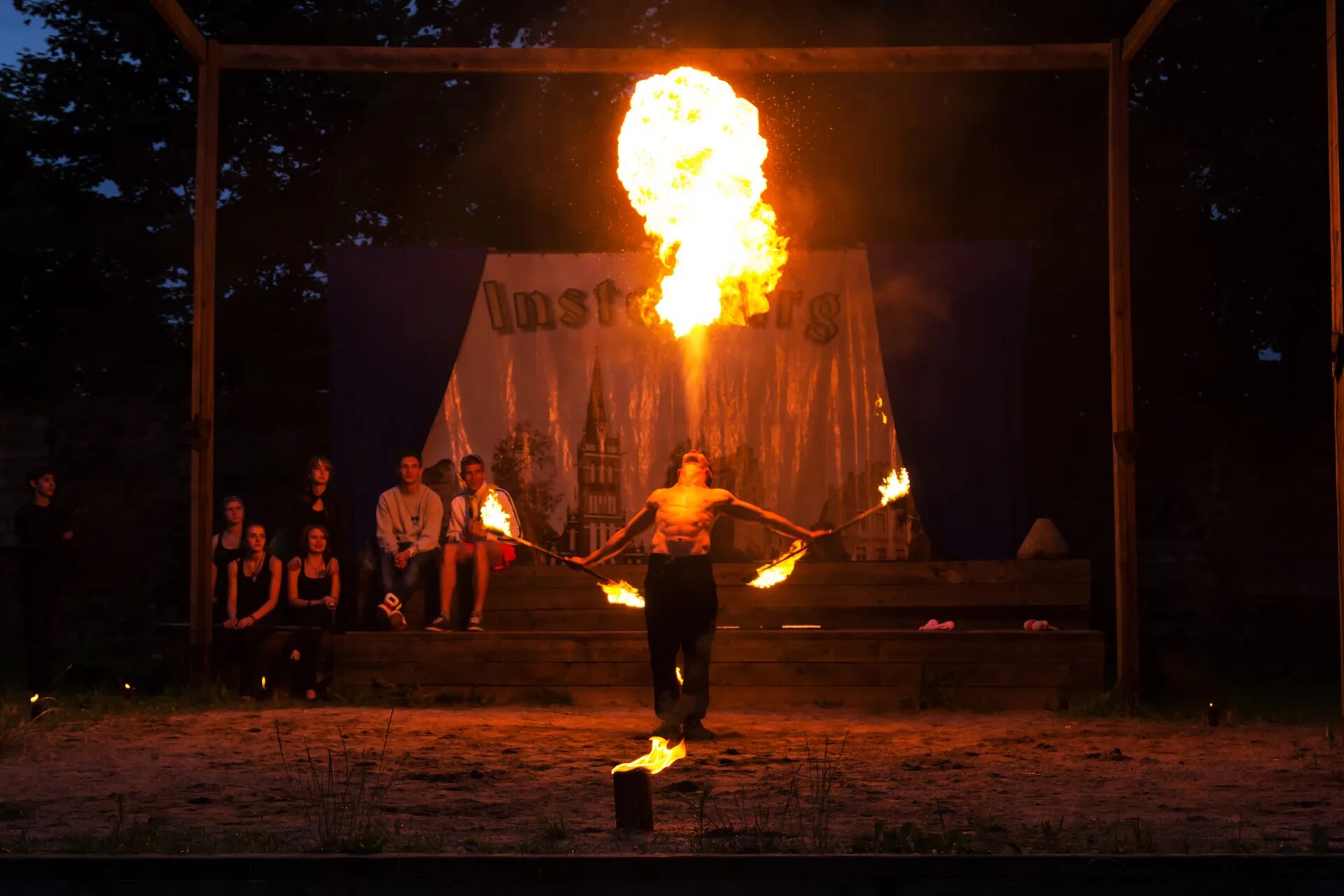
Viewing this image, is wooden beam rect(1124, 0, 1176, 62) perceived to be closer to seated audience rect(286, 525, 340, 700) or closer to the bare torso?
the bare torso

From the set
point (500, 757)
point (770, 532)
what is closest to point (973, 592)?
point (770, 532)

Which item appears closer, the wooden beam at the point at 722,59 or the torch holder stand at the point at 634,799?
the torch holder stand at the point at 634,799

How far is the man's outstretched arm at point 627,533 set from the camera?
1152 cm

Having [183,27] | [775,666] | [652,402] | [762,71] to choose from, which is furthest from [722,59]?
[775,666]

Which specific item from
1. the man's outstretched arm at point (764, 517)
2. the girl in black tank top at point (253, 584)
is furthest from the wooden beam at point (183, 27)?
the man's outstretched arm at point (764, 517)

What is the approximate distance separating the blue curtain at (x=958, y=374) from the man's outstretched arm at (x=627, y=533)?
14.6 feet

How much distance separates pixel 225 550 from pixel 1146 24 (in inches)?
330

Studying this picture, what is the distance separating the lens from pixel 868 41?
19.9m

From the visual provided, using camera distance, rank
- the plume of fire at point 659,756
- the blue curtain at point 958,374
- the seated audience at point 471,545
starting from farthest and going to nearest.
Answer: the blue curtain at point 958,374 → the seated audience at point 471,545 → the plume of fire at point 659,756

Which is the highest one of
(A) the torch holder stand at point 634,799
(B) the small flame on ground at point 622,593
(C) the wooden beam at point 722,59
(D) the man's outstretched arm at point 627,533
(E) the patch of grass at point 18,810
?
(C) the wooden beam at point 722,59

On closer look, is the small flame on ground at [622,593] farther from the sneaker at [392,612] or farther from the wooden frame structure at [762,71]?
the wooden frame structure at [762,71]

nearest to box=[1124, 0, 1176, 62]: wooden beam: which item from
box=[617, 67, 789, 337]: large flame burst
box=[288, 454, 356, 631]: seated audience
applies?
box=[617, 67, 789, 337]: large flame burst

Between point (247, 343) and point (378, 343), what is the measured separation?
6.56 m

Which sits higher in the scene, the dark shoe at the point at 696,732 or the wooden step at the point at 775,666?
the wooden step at the point at 775,666
